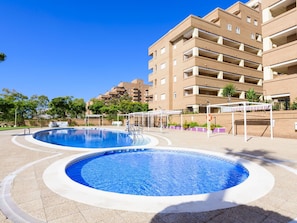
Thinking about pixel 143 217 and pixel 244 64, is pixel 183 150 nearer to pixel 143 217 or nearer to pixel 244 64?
pixel 143 217

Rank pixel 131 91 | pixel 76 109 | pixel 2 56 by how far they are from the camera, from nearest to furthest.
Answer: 1. pixel 2 56
2. pixel 76 109
3. pixel 131 91

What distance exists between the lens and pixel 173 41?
109ft

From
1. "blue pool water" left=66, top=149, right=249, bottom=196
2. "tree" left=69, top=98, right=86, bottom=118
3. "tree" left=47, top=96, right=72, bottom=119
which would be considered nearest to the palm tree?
"blue pool water" left=66, top=149, right=249, bottom=196

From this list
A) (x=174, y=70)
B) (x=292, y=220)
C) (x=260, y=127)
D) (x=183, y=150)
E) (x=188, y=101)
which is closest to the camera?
(x=292, y=220)

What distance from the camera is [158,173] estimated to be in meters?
7.12

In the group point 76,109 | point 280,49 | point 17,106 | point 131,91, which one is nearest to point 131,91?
point 131,91

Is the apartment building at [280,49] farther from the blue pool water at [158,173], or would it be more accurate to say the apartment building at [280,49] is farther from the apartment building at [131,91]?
the apartment building at [131,91]

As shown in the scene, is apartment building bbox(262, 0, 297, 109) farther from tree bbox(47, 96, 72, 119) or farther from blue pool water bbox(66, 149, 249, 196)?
tree bbox(47, 96, 72, 119)

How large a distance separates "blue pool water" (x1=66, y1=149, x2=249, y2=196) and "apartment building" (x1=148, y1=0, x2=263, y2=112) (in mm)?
19447

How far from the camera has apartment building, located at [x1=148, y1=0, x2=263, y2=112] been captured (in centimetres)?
2797

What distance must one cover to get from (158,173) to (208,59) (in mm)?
25190

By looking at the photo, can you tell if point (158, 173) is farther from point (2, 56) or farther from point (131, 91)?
point (131, 91)

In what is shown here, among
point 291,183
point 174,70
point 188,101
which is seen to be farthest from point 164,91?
point 291,183

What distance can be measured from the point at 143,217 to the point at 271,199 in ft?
9.05
